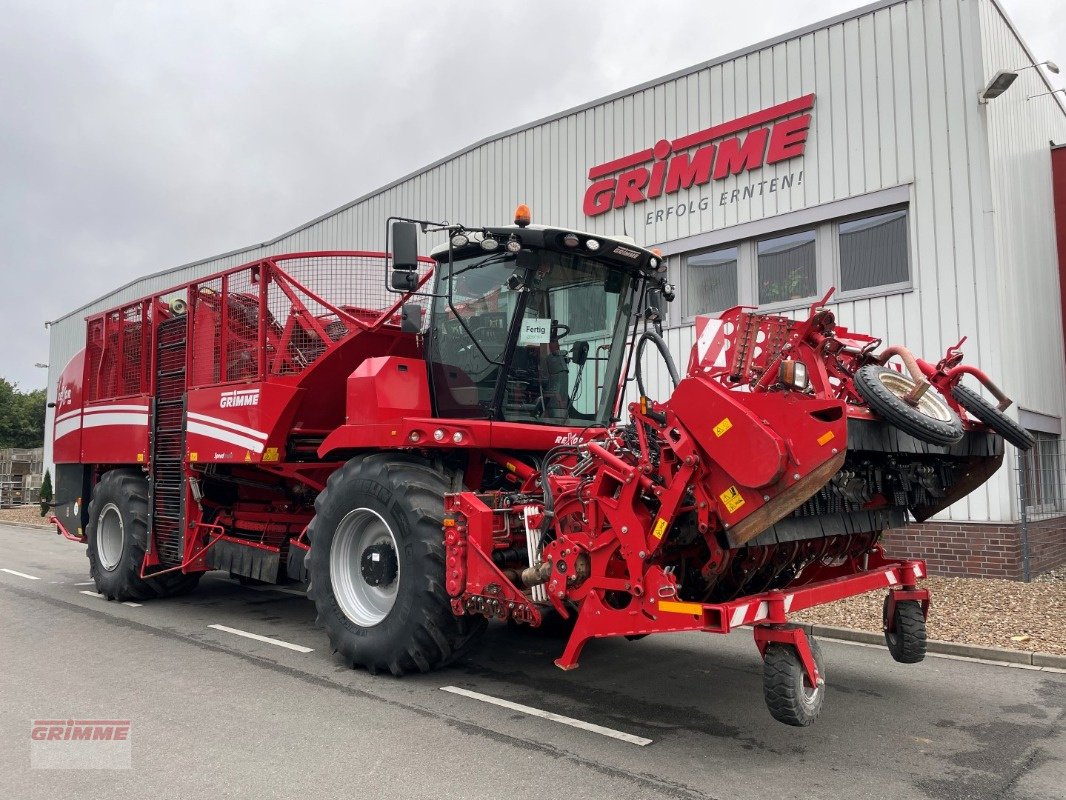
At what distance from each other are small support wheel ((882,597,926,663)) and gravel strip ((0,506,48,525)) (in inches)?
834

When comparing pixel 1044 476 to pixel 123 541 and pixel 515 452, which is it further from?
pixel 123 541

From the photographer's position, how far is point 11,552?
13.9 meters

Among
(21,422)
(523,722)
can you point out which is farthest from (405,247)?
(21,422)

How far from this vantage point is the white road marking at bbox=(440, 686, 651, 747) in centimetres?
425

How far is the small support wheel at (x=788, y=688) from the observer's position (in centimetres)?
369

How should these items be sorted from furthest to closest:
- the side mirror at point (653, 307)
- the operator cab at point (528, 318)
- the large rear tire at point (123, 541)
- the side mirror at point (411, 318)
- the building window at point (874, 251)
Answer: the building window at point (874, 251)
the large rear tire at point (123, 541)
the side mirror at point (653, 307)
the side mirror at point (411, 318)
the operator cab at point (528, 318)

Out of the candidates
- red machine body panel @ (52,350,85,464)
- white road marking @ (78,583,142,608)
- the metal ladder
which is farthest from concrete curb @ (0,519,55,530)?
the metal ladder

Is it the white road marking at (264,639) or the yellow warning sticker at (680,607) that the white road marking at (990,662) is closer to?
the yellow warning sticker at (680,607)

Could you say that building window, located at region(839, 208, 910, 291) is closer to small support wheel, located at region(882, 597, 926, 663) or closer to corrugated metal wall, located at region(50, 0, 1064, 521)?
corrugated metal wall, located at region(50, 0, 1064, 521)

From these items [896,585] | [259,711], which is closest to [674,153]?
[896,585]

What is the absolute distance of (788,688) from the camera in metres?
3.69

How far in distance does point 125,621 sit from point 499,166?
9.99 m

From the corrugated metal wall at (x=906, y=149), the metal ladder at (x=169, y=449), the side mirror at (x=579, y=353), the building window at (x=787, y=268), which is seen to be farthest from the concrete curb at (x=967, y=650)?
the metal ladder at (x=169, y=449)

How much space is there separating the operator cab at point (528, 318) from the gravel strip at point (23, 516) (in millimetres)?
18873
